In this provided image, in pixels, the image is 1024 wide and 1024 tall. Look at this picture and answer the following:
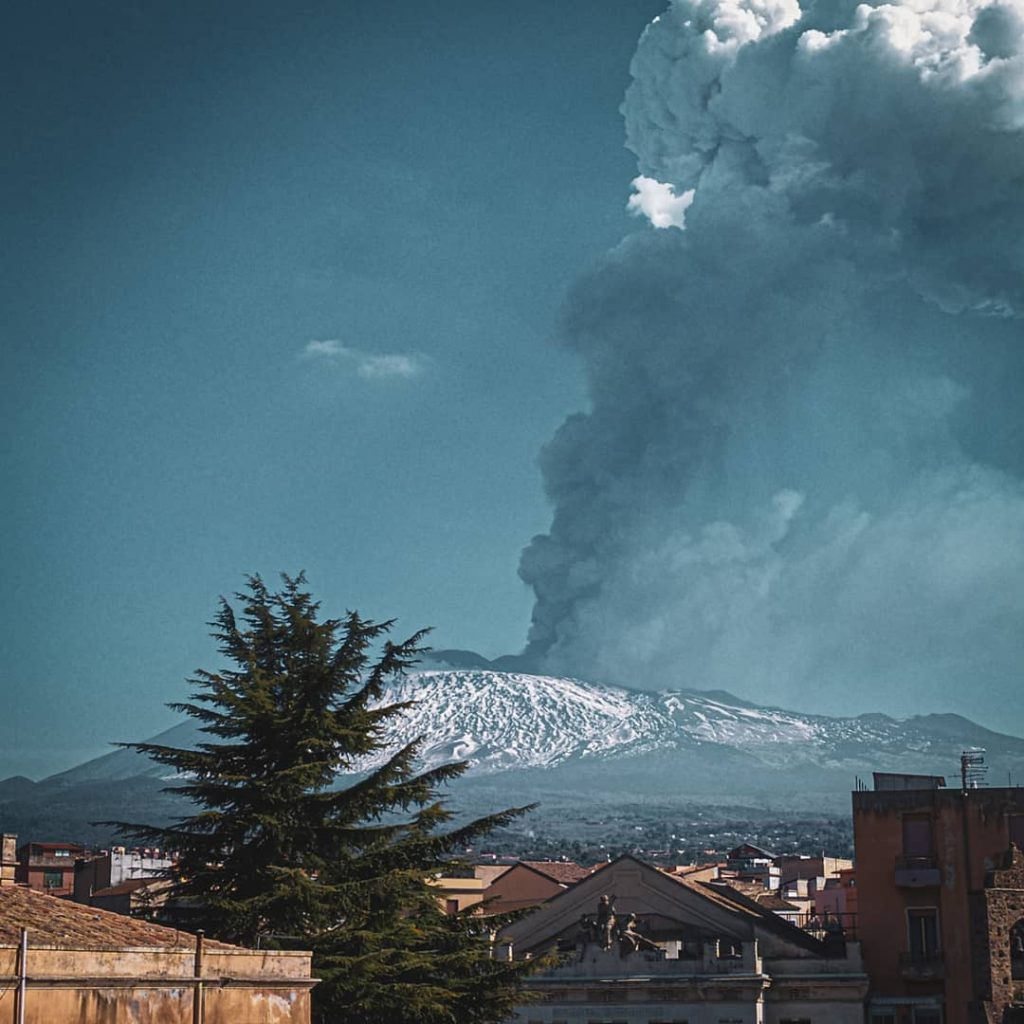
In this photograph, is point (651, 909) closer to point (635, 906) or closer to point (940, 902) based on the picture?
point (635, 906)

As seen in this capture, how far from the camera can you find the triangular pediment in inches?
2077

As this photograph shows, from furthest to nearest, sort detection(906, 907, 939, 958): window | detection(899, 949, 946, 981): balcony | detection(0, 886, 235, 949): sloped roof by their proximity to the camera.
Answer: detection(906, 907, 939, 958): window → detection(899, 949, 946, 981): balcony → detection(0, 886, 235, 949): sloped roof

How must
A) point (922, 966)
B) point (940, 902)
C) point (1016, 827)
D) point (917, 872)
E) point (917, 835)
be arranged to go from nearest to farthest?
point (922, 966) < point (1016, 827) < point (940, 902) < point (917, 872) < point (917, 835)

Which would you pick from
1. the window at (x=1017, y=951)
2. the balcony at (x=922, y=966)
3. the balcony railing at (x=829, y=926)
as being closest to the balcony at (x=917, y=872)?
the balcony at (x=922, y=966)

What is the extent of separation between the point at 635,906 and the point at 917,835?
28.2 feet

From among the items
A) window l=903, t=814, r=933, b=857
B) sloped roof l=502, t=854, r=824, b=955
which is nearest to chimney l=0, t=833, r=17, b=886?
sloped roof l=502, t=854, r=824, b=955

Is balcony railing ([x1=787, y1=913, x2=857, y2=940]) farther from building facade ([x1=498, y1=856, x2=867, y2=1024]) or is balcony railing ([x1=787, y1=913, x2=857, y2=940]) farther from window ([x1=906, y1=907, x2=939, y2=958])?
window ([x1=906, y1=907, x2=939, y2=958])

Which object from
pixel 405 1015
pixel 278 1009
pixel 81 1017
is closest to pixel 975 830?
pixel 405 1015

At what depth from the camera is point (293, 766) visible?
115ft

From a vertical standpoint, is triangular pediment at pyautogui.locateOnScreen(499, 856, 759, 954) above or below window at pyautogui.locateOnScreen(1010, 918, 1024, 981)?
above

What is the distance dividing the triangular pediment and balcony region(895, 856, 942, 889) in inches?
177

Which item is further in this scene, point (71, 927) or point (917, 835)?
point (917, 835)

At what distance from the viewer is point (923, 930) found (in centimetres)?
5119

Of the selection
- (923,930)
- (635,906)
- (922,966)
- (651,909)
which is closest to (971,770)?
(923,930)
